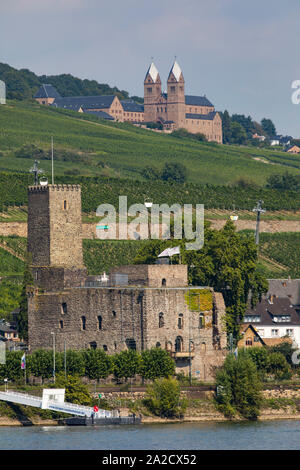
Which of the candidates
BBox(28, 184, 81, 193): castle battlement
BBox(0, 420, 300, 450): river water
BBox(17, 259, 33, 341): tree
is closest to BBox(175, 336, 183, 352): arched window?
BBox(0, 420, 300, 450): river water

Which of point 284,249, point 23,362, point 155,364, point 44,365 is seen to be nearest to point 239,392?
point 155,364

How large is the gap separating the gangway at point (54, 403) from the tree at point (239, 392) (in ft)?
21.8

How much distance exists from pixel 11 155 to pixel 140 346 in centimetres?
11671

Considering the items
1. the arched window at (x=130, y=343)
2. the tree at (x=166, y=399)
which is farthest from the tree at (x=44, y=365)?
the tree at (x=166, y=399)

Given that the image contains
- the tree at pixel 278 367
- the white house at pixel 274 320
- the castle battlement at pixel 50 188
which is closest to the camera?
the tree at pixel 278 367

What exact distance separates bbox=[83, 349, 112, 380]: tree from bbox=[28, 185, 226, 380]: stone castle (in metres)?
2.29

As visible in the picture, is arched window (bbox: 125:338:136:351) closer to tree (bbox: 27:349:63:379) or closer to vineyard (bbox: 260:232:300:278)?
tree (bbox: 27:349:63:379)

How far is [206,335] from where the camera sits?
77062mm

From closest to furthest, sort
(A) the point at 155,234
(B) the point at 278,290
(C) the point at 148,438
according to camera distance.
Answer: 1. (C) the point at 148,438
2. (B) the point at 278,290
3. (A) the point at 155,234

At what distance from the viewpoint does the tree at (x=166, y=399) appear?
237ft

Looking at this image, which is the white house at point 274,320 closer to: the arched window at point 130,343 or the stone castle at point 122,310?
the stone castle at point 122,310

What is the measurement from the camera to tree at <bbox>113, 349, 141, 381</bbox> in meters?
73.9
